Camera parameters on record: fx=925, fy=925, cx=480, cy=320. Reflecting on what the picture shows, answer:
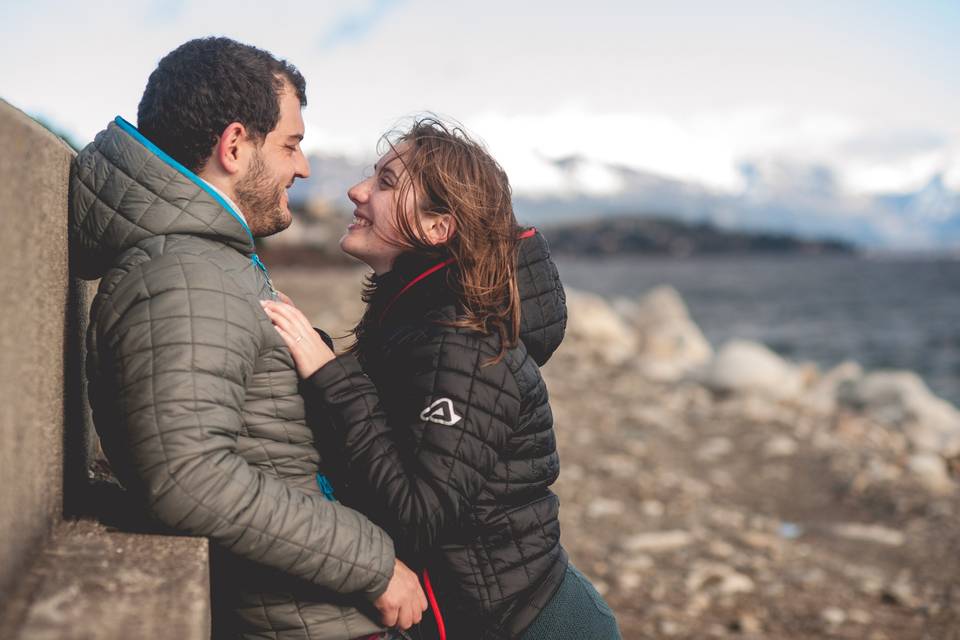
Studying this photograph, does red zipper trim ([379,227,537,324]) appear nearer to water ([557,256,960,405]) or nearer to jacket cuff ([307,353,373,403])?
jacket cuff ([307,353,373,403])

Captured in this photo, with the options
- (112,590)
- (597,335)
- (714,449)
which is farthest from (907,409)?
(112,590)

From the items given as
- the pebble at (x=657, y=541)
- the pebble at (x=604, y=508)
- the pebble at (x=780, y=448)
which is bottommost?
the pebble at (x=657, y=541)

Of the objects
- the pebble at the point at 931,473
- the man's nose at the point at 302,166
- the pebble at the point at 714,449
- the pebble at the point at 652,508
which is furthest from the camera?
the pebble at the point at 714,449

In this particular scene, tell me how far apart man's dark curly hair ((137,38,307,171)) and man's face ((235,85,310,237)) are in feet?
0.27

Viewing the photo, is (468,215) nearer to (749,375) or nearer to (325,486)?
(325,486)

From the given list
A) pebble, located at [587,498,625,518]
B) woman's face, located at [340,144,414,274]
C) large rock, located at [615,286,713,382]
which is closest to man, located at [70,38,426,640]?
woman's face, located at [340,144,414,274]

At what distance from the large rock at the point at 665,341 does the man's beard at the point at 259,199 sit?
1295 centimetres

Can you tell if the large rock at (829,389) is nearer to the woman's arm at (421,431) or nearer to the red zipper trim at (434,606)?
the red zipper trim at (434,606)

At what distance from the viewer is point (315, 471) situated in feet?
7.43

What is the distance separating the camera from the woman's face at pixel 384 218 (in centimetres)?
249

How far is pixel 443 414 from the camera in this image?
219 cm

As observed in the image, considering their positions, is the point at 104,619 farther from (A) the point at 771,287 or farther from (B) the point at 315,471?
(A) the point at 771,287

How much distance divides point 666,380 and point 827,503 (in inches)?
248

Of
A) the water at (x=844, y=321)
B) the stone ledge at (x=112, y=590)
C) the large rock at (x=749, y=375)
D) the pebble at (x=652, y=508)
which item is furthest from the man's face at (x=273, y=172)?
the water at (x=844, y=321)
